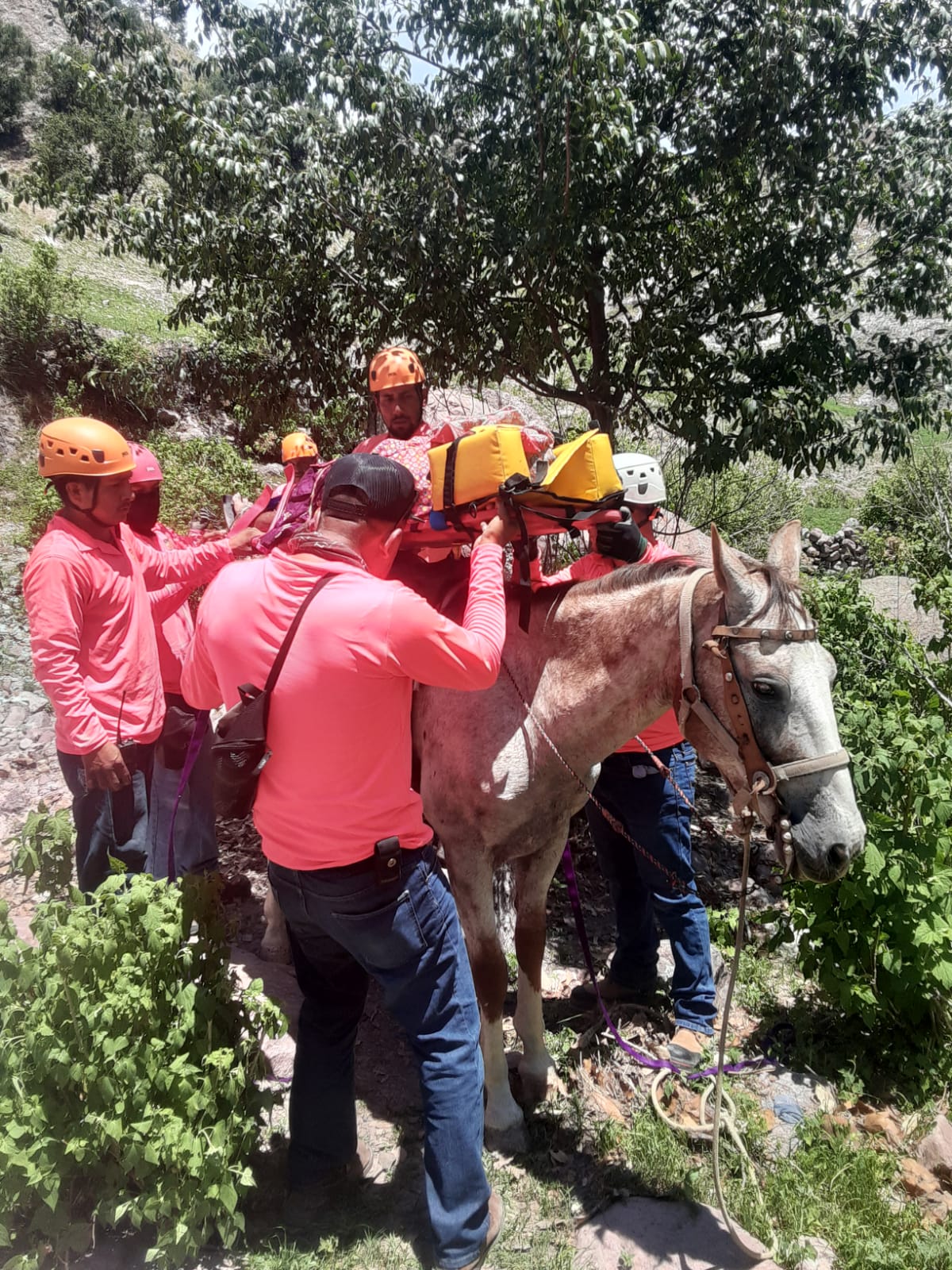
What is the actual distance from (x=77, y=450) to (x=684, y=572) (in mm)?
2523

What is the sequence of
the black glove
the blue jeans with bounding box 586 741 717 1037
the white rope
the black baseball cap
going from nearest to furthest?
the black baseball cap < the white rope < the black glove < the blue jeans with bounding box 586 741 717 1037

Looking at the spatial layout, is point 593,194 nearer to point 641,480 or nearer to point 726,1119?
point 641,480

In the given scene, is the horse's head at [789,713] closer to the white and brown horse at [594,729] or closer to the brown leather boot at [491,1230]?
the white and brown horse at [594,729]

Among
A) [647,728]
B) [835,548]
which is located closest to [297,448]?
[647,728]

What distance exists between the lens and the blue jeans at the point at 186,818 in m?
4.05

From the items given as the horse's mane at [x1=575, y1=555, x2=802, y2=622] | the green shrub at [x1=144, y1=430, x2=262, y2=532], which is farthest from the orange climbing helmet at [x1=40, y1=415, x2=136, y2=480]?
the green shrub at [x1=144, y1=430, x2=262, y2=532]

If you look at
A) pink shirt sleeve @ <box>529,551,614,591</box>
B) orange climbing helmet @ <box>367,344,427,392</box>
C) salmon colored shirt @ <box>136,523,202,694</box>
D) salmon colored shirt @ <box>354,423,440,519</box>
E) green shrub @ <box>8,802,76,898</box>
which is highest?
orange climbing helmet @ <box>367,344,427,392</box>

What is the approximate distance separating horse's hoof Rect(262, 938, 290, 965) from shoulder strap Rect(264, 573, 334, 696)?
2.60 m

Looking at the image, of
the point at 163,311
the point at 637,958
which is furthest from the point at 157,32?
the point at 163,311

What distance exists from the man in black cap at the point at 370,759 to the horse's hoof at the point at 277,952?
189 cm

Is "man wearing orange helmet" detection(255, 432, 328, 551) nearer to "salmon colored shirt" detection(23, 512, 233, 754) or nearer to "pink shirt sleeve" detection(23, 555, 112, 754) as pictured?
"salmon colored shirt" detection(23, 512, 233, 754)

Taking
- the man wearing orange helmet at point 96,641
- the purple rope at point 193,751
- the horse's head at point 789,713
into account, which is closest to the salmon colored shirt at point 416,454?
the man wearing orange helmet at point 96,641

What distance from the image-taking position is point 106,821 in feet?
11.1

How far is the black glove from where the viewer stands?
10.5ft
